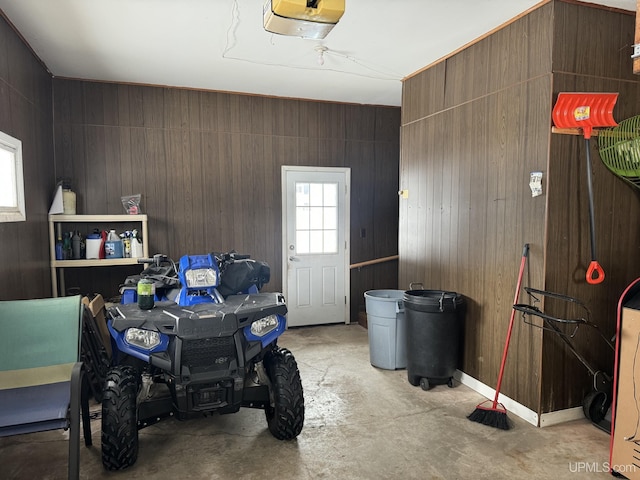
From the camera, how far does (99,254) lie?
4328 mm

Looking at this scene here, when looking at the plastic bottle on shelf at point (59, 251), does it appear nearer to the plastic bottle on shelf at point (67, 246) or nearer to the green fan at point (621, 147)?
the plastic bottle on shelf at point (67, 246)

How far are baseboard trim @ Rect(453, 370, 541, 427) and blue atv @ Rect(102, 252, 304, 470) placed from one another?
1.52 m

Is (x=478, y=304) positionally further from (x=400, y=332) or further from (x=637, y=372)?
(x=637, y=372)

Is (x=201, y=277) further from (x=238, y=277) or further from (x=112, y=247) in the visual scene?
(x=112, y=247)

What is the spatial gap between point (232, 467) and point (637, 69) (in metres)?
2.83

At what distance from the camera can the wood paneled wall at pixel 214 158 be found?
4.56 meters

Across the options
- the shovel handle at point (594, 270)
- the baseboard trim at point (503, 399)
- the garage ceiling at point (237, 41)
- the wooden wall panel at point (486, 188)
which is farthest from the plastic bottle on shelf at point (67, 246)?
the shovel handle at point (594, 270)

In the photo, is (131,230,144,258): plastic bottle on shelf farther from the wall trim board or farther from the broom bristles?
the wall trim board

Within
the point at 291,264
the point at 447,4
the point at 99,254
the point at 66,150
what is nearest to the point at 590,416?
the point at 447,4

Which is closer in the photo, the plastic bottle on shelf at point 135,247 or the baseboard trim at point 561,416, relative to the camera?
the baseboard trim at point 561,416

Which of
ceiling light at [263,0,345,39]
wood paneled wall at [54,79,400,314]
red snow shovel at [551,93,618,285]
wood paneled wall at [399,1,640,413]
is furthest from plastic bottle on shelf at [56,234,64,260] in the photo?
red snow shovel at [551,93,618,285]

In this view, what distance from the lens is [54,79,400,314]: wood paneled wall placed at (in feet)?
15.0

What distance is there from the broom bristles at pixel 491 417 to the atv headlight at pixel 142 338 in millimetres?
2124

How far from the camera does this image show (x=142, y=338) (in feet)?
7.73
